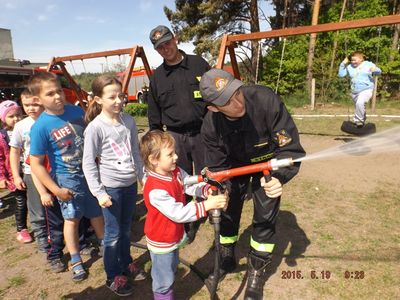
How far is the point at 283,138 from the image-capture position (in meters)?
2.71

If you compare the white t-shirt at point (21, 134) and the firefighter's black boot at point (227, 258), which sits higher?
the white t-shirt at point (21, 134)

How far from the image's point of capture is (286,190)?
578 centimetres

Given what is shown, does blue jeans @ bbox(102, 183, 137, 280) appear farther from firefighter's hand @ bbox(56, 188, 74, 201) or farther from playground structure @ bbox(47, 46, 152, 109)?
playground structure @ bbox(47, 46, 152, 109)

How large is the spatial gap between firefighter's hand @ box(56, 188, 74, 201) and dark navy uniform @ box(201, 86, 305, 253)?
1.37 meters

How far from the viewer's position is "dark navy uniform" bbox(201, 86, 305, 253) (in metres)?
2.76

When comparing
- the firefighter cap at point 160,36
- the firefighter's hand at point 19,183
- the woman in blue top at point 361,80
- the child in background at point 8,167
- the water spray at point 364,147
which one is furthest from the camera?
the woman in blue top at point 361,80

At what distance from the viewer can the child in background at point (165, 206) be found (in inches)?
96.7

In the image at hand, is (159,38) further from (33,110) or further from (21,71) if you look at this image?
(21,71)

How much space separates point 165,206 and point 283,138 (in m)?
1.10

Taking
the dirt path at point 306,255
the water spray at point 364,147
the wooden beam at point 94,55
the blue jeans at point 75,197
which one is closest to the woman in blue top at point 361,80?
the water spray at point 364,147

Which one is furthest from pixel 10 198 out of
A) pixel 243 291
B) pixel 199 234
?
pixel 243 291

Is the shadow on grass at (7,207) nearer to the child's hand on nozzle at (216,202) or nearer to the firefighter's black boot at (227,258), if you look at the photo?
the firefighter's black boot at (227,258)

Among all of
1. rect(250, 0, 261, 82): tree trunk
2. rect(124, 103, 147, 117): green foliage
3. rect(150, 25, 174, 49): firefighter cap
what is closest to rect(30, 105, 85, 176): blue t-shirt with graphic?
rect(150, 25, 174, 49): firefighter cap

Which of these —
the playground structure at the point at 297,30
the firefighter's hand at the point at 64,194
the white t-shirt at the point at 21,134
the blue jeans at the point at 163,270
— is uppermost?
the playground structure at the point at 297,30
